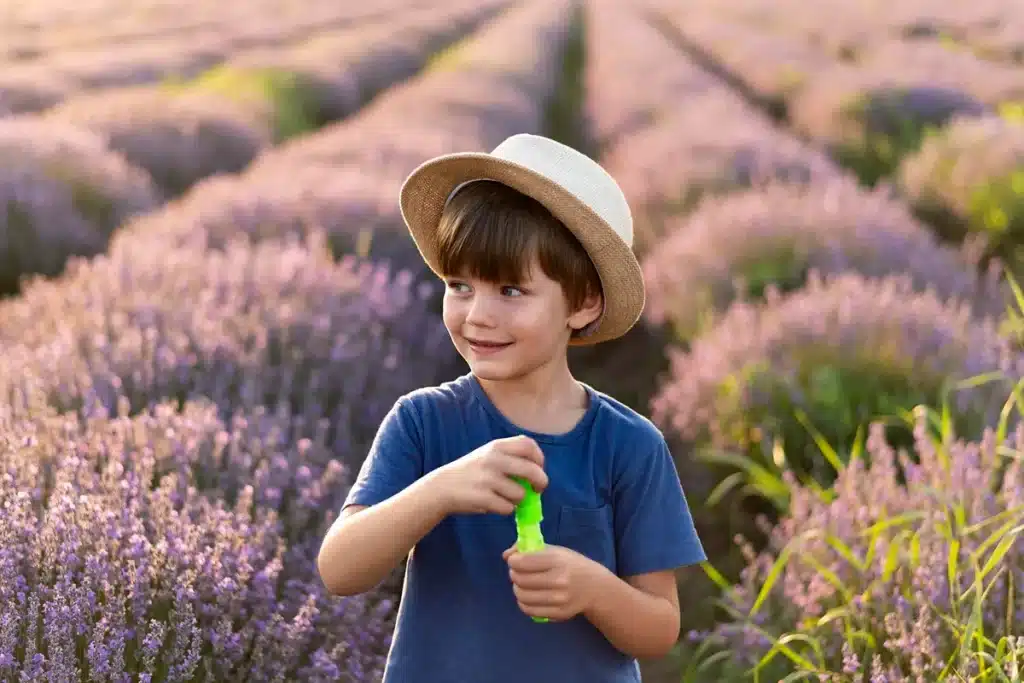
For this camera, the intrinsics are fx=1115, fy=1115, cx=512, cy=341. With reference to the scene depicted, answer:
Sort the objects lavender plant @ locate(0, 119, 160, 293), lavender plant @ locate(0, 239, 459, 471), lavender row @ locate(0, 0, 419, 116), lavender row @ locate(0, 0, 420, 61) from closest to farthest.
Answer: lavender plant @ locate(0, 239, 459, 471)
lavender plant @ locate(0, 119, 160, 293)
lavender row @ locate(0, 0, 419, 116)
lavender row @ locate(0, 0, 420, 61)

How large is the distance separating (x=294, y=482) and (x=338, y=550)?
3.71ft

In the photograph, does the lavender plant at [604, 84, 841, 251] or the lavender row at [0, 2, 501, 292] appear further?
the lavender plant at [604, 84, 841, 251]

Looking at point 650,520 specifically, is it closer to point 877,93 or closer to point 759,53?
point 877,93

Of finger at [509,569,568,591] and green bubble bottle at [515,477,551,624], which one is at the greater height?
green bubble bottle at [515,477,551,624]

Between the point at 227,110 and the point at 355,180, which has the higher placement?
the point at 227,110

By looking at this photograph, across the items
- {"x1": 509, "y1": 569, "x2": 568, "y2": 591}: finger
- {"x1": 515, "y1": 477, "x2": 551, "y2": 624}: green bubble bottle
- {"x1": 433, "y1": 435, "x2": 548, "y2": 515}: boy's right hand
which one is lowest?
{"x1": 509, "y1": 569, "x2": 568, "y2": 591}: finger

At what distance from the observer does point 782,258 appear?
17.5 ft

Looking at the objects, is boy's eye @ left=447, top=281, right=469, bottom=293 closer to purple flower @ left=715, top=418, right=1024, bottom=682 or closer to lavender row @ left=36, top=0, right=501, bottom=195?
purple flower @ left=715, top=418, right=1024, bottom=682

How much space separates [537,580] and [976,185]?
24.0ft

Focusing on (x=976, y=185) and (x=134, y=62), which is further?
(x=134, y=62)

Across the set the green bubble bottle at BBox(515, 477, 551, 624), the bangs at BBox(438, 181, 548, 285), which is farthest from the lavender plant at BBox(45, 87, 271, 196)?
the green bubble bottle at BBox(515, 477, 551, 624)

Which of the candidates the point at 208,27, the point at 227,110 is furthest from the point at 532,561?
the point at 208,27

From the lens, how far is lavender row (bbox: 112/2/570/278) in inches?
203

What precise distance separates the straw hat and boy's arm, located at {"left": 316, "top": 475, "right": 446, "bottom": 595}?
1.36 ft
